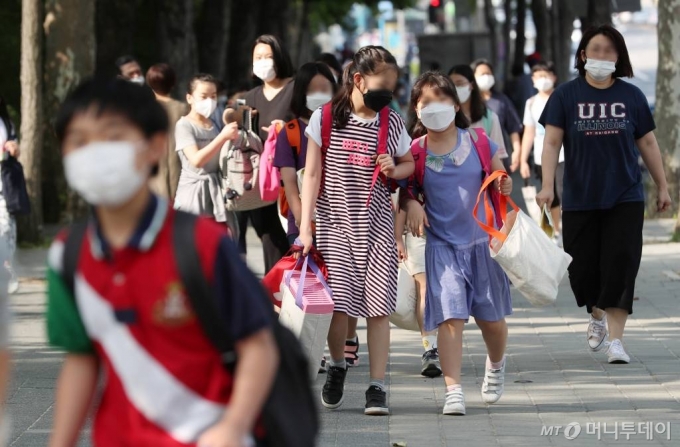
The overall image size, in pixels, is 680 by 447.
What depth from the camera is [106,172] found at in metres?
3.05

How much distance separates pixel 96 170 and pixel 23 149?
1311cm

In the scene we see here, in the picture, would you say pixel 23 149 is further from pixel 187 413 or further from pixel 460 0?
pixel 460 0

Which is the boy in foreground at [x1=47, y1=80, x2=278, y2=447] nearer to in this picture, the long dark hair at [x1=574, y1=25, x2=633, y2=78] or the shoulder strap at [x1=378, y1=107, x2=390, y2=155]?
the shoulder strap at [x1=378, y1=107, x2=390, y2=155]

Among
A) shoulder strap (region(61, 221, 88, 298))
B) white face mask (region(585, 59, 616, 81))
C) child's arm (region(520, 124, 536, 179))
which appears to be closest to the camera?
shoulder strap (region(61, 221, 88, 298))

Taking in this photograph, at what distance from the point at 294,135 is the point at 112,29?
17.2 meters

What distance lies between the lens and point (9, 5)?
22.9 meters

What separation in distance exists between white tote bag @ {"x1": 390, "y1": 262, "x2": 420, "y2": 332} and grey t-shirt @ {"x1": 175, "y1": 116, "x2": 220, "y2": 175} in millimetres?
1855

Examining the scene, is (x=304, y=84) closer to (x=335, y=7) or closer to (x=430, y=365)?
(x=430, y=365)

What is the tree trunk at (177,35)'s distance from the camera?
2488cm

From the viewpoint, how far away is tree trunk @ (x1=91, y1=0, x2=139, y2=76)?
24.4 metres

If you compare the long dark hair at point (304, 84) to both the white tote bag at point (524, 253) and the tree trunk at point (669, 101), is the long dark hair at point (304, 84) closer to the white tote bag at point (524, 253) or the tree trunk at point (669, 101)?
the white tote bag at point (524, 253)

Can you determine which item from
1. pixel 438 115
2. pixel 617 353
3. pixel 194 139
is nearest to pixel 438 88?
pixel 438 115

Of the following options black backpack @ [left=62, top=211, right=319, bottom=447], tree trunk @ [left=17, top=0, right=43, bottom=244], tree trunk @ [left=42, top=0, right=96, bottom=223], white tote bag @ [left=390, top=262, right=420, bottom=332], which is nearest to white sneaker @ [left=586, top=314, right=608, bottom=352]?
white tote bag @ [left=390, top=262, right=420, bottom=332]

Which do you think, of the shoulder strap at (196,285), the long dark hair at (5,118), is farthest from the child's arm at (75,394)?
the long dark hair at (5,118)
